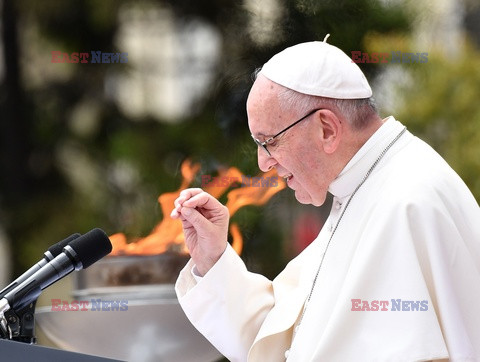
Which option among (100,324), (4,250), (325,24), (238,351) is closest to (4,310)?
(100,324)

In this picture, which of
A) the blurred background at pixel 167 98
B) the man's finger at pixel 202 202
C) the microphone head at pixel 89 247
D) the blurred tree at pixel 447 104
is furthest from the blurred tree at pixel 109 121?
the microphone head at pixel 89 247

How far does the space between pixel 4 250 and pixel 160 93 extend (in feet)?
4.59

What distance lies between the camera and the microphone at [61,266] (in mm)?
2139

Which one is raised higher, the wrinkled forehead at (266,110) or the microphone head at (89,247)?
the wrinkled forehead at (266,110)

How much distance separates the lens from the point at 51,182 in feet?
19.5

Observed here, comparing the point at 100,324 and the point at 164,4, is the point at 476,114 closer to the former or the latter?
the point at 164,4

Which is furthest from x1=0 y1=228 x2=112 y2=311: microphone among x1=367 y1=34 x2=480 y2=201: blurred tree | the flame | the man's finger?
x1=367 y1=34 x2=480 y2=201: blurred tree

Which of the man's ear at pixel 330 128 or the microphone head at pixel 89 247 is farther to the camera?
the man's ear at pixel 330 128

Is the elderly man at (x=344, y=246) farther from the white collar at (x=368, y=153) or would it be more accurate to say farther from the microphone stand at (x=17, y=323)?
the microphone stand at (x=17, y=323)

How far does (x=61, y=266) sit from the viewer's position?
2182 millimetres

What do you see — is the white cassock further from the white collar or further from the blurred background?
the blurred background

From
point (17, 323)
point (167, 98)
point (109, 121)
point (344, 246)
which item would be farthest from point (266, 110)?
point (109, 121)

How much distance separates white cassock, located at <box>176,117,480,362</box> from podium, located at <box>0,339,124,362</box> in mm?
725

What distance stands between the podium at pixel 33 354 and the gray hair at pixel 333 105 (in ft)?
3.31
